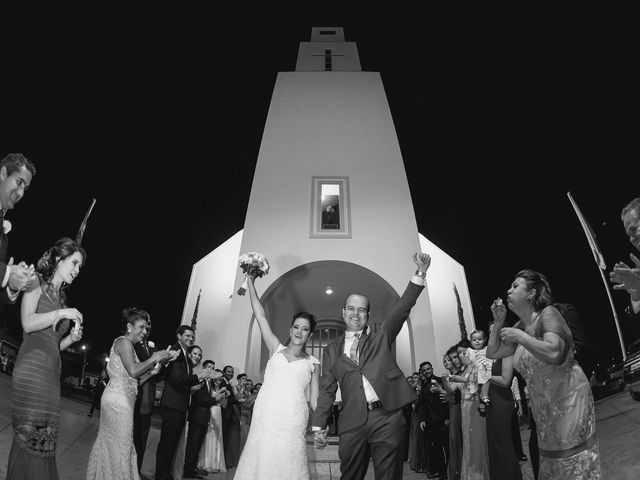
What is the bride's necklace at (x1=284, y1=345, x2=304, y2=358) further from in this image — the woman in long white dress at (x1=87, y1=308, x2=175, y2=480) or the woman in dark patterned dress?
the woman in dark patterned dress

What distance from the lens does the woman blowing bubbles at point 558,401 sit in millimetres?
2221

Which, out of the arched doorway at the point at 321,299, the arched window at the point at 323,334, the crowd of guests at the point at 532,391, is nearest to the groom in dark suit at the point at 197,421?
the crowd of guests at the point at 532,391

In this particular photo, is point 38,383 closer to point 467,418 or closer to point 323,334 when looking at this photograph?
point 467,418

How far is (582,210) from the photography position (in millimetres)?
14156

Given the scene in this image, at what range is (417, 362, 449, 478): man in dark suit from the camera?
6336mm

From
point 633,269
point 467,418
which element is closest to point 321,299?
point 467,418

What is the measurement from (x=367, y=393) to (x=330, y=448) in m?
4.55

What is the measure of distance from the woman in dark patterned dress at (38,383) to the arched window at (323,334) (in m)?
11.6

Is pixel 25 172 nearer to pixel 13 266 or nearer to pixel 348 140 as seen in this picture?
pixel 13 266

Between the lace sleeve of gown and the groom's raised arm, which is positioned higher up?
the groom's raised arm

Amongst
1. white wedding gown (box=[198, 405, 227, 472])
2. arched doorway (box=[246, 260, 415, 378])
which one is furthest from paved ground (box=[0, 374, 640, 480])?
arched doorway (box=[246, 260, 415, 378])

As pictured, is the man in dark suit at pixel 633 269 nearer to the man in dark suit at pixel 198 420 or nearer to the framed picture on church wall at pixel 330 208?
the man in dark suit at pixel 198 420

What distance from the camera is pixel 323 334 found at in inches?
563

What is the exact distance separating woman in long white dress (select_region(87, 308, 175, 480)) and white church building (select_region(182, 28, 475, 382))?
6.57m
